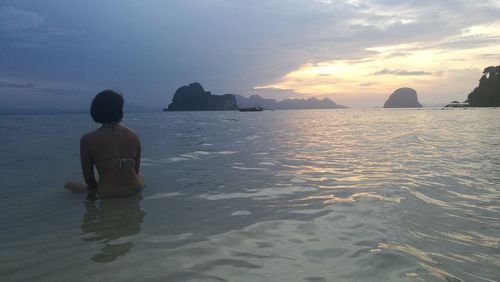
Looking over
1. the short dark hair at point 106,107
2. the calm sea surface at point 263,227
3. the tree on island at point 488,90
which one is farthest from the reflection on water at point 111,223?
the tree on island at point 488,90

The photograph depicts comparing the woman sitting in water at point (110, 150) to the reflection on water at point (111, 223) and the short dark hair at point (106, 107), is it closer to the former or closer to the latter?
the short dark hair at point (106, 107)

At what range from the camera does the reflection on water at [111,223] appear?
4.35 m

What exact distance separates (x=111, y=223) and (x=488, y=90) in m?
180

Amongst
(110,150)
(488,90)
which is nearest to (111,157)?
(110,150)

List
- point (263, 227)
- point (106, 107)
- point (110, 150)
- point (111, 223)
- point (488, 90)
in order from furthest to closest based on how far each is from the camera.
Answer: point (488, 90), point (110, 150), point (106, 107), point (111, 223), point (263, 227)

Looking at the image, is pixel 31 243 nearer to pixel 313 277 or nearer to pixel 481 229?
pixel 313 277

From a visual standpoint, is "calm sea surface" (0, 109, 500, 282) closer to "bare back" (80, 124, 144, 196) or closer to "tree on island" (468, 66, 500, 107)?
"bare back" (80, 124, 144, 196)

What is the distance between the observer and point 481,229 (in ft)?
16.4

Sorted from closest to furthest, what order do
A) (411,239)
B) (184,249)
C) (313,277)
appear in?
(313,277), (184,249), (411,239)

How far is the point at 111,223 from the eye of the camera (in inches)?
213

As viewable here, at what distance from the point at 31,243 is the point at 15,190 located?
14.4 ft

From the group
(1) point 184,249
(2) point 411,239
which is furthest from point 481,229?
(1) point 184,249

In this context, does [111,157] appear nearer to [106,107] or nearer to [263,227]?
[106,107]

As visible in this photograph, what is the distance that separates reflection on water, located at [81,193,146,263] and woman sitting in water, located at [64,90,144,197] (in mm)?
308
